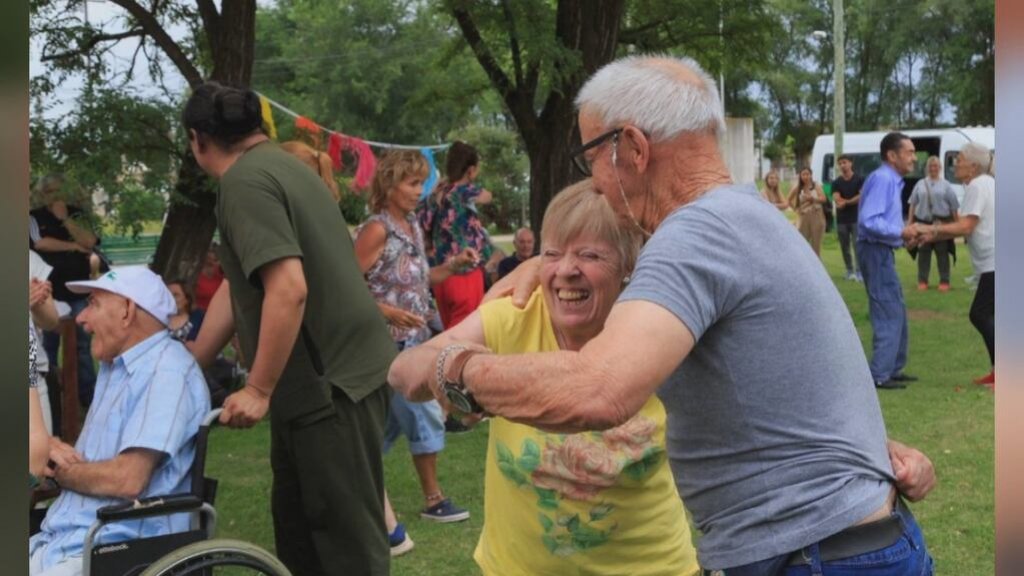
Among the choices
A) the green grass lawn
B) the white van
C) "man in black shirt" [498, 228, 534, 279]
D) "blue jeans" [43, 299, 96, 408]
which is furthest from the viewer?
the white van

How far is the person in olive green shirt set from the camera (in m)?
3.52

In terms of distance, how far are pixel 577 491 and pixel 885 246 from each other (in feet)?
23.7

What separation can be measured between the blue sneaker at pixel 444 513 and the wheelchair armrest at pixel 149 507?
2.70m

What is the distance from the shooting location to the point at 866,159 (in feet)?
101

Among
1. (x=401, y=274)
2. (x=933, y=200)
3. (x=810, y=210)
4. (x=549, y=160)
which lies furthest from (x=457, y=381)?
(x=810, y=210)

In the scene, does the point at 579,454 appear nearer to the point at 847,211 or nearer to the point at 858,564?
the point at 858,564

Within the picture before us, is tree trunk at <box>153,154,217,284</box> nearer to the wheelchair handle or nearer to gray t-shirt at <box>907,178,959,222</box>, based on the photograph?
the wheelchair handle

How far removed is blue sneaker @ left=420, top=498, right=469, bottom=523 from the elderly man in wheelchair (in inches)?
99.4

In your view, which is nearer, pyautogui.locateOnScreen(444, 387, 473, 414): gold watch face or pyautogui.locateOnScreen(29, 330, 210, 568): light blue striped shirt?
pyautogui.locateOnScreen(444, 387, 473, 414): gold watch face

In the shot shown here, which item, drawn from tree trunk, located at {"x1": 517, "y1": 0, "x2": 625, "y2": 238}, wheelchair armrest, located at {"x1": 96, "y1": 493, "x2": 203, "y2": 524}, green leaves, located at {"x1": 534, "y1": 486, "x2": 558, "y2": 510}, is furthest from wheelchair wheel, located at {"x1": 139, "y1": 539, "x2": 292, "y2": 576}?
tree trunk, located at {"x1": 517, "y1": 0, "x2": 625, "y2": 238}

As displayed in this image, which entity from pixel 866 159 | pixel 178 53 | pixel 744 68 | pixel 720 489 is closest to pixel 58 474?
pixel 720 489

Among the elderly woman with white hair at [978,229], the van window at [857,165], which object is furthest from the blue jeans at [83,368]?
the van window at [857,165]

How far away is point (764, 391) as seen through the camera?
6.08ft

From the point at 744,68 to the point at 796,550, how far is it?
10436mm
